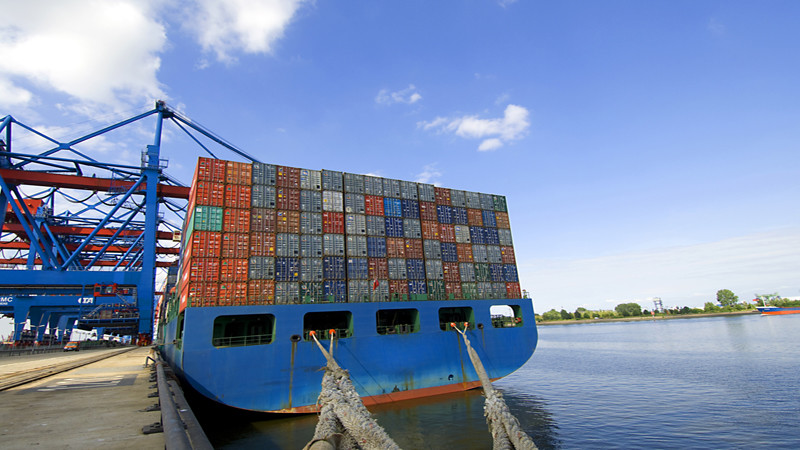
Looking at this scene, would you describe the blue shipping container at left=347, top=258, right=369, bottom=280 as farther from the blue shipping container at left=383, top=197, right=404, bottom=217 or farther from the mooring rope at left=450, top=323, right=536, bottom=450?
the mooring rope at left=450, top=323, right=536, bottom=450

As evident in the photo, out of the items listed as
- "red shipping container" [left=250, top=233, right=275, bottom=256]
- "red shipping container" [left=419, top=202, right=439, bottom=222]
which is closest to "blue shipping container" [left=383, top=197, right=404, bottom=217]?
"red shipping container" [left=419, top=202, right=439, bottom=222]

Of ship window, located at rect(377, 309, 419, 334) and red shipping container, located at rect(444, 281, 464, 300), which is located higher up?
red shipping container, located at rect(444, 281, 464, 300)

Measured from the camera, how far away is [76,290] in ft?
174

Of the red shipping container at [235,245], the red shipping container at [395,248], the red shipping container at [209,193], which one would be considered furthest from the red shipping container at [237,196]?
the red shipping container at [395,248]

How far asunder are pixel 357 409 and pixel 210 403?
10.5 metres

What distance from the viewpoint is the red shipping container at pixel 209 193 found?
23.5 m

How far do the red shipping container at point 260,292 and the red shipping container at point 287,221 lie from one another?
371cm

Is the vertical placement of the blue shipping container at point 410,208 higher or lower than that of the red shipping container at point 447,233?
higher

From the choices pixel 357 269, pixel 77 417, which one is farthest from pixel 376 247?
pixel 77 417

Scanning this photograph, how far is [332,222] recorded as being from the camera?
26.7 meters

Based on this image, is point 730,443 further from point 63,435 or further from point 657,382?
point 63,435

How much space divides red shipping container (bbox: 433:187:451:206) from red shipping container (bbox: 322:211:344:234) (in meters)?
8.85

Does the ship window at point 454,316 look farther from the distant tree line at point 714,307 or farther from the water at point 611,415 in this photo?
the distant tree line at point 714,307

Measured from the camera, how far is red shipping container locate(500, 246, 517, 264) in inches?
1293
